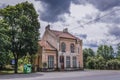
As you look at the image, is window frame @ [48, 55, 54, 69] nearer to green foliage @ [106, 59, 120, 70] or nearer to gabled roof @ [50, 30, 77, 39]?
gabled roof @ [50, 30, 77, 39]

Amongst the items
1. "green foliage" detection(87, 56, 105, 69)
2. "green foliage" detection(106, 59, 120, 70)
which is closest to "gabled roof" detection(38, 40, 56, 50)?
"green foliage" detection(87, 56, 105, 69)

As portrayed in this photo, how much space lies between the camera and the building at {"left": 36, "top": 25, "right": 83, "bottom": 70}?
40.8 m

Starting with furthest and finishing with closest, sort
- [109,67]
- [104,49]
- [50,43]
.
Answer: [104,49] → [109,67] → [50,43]

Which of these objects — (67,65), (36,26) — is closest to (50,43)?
(67,65)

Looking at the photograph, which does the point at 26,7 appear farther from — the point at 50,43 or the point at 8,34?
the point at 50,43

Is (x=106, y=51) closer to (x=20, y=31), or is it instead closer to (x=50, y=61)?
(x=50, y=61)

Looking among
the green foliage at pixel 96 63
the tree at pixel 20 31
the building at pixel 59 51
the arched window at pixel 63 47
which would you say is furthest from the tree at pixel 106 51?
the tree at pixel 20 31

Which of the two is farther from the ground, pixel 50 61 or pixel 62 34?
pixel 62 34

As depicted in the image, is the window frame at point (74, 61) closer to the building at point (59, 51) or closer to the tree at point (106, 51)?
the building at point (59, 51)

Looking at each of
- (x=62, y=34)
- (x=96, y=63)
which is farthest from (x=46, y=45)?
(x=96, y=63)

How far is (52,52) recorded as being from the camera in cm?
4206

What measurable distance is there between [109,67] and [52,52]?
1733 cm

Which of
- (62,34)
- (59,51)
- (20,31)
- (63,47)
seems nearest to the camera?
(20,31)

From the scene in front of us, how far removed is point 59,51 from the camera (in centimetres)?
4297
